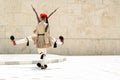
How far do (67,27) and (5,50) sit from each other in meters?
3.39

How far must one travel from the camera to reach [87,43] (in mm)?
18594

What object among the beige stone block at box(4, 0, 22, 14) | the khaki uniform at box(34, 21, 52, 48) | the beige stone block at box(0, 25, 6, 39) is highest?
the beige stone block at box(4, 0, 22, 14)

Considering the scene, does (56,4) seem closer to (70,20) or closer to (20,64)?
(70,20)

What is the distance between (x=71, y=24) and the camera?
18.5m

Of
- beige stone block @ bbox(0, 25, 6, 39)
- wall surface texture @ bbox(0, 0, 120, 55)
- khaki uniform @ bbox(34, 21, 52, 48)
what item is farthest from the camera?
wall surface texture @ bbox(0, 0, 120, 55)

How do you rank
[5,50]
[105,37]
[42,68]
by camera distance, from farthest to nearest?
1. [105,37]
2. [5,50]
3. [42,68]

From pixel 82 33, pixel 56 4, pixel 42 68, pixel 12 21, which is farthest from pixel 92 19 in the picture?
pixel 42 68

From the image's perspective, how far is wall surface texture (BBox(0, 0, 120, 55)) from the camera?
17734 millimetres

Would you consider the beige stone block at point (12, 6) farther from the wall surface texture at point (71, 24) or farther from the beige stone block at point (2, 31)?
the beige stone block at point (2, 31)

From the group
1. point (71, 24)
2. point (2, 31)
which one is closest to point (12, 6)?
point (2, 31)

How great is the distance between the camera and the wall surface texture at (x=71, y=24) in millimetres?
17734

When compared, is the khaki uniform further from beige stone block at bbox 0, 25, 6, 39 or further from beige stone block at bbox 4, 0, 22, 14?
beige stone block at bbox 4, 0, 22, 14

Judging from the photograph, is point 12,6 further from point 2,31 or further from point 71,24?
point 71,24

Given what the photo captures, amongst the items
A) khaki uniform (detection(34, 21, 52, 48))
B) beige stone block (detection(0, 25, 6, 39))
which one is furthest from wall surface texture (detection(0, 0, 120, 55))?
khaki uniform (detection(34, 21, 52, 48))
